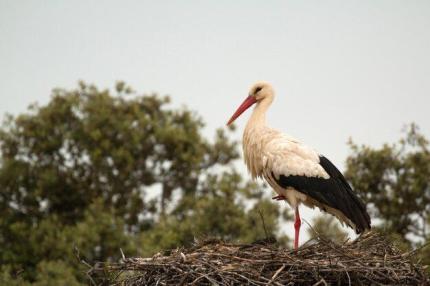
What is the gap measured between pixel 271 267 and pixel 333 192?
7.09 feet

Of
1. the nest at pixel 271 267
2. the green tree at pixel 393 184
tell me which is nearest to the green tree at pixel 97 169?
the green tree at pixel 393 184

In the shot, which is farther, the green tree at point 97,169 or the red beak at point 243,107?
the green tree at point 97,169

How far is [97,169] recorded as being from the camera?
74.8ft

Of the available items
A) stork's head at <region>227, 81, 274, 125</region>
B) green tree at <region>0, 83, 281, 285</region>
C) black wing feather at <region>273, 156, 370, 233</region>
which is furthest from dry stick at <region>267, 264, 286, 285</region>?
green tree at <region>0, 83, 281, 285</region>

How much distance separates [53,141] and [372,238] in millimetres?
15063

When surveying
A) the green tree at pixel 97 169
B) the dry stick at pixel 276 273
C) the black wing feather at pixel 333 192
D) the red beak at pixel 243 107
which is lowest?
the dry stick at pixel 276 273

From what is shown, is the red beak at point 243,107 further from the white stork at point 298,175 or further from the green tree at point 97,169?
the green tree at point 97,169

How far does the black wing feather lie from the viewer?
9859mm

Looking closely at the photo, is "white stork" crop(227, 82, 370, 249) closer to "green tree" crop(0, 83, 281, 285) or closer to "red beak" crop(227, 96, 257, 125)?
"red beak" crop(227, 96, 257, 125)

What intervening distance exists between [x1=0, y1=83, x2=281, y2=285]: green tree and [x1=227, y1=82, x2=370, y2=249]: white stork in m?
10.2

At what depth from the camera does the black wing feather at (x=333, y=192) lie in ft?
32.3

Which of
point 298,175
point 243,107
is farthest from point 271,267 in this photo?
point 243,107

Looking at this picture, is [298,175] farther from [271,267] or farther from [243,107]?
[271,267]

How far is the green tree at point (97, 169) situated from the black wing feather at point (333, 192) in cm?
1064
